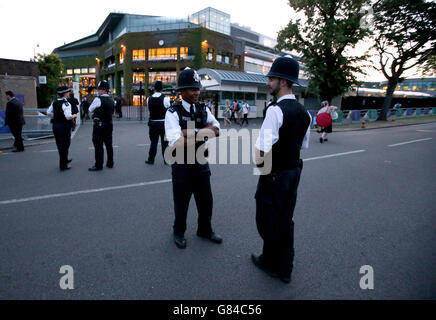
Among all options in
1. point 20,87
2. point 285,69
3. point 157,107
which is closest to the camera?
point 285,69

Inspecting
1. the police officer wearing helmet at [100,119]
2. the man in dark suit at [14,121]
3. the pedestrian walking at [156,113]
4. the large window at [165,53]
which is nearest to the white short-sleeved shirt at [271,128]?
the police officer wearing helmet at [100,119]

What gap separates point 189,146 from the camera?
9.34 ft

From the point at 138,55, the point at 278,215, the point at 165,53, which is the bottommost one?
the point at 278,215

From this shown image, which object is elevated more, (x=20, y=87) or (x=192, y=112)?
(x=20, y=87)

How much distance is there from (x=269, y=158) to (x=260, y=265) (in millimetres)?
1198

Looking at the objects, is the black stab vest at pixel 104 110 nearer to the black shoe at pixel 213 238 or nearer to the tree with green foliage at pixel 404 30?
the black shoe at pixel 213 238

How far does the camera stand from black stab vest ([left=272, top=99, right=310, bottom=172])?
212cm

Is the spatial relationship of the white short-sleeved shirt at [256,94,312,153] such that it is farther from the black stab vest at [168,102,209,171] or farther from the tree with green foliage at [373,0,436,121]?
the tree with green foliage at [373,0,436,121]

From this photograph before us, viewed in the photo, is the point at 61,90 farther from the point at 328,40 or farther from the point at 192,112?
the point at 328,40

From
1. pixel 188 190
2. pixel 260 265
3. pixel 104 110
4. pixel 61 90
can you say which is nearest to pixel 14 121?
pixel 61 90

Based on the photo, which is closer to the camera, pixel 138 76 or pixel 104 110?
pixel 104 110

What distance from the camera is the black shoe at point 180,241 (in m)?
2.95

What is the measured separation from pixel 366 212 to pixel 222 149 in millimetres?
5543

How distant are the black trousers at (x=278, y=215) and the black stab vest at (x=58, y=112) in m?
5.48
